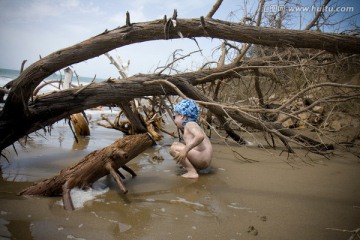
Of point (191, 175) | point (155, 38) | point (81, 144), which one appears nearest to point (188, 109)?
point (191, 175)

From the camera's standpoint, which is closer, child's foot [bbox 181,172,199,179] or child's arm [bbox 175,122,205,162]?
child's arm [bbox 175,122,205,162]

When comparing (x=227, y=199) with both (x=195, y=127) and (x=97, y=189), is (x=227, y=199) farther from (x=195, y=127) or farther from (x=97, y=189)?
(x=97, y=189)

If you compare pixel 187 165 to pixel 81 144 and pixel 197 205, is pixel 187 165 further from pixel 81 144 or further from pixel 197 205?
pixel 81 144

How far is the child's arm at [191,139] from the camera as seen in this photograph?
295 cm

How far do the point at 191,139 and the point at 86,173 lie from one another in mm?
1382

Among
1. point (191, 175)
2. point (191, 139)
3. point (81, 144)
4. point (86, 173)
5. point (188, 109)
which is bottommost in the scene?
point (81, 144)

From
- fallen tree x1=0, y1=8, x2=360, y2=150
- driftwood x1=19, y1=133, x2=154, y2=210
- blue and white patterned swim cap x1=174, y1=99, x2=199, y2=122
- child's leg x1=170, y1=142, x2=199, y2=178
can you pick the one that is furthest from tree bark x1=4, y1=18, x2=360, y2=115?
child's leg x1=170, y1=142, x2=199, y2=178

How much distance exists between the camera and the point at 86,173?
2.37 meters

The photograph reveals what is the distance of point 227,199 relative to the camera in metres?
2.46

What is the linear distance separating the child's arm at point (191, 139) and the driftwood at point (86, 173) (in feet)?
2.10

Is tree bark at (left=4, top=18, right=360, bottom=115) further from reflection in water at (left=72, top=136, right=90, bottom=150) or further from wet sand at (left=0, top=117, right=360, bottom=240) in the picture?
reflection in water at (left=72, top=136, right=90, bottom=150)

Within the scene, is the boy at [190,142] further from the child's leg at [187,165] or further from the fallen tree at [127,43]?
the fallen tree at [127,43]

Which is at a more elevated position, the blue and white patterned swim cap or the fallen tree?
the fallen tree

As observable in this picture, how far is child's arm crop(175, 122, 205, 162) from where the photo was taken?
2.95 m
